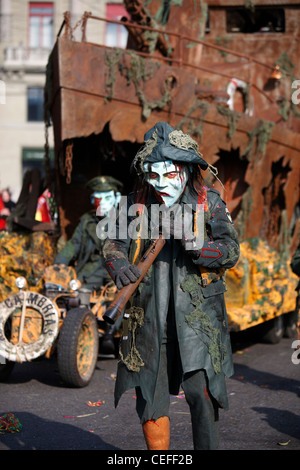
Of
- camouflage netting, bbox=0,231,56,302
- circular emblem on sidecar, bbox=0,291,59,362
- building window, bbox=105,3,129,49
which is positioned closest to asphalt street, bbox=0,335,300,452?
circular emblem on sidecar, bbox=0,291,59,362

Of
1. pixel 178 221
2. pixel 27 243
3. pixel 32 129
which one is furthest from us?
pixel 32 129

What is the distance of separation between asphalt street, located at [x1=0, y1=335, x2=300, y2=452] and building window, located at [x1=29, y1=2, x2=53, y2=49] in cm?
2655

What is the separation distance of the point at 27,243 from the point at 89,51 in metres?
2.52

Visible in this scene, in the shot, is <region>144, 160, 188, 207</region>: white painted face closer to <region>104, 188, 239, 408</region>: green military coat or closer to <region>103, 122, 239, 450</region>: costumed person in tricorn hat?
<region>103, 122, 239, 450</region>: costumed person in tricorn hat

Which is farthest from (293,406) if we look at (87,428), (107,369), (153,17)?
(153,17)

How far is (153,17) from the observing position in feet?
38.7

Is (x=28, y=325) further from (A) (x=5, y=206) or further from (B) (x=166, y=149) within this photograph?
(A) (x=5, y=206)

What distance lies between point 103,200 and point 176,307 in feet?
16.2

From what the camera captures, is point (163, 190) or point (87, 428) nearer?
point (163, 190)

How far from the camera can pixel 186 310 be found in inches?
155

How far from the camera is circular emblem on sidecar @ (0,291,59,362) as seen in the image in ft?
22.7

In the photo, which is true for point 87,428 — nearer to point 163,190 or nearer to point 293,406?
point 293,406

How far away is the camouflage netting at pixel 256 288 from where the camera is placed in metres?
8.55

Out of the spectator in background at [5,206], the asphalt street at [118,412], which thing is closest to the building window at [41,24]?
the spectator in background at [5,206]
